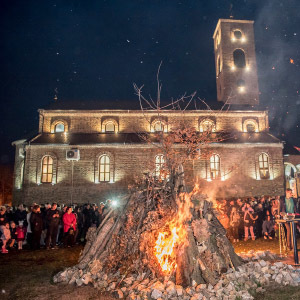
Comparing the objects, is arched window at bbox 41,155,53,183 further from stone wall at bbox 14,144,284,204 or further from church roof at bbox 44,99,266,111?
church roof at bbox 44,99,266,111

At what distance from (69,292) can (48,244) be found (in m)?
5.81

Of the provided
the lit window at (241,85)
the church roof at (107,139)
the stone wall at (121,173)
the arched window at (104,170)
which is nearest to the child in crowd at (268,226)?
the stone wall at (121,173)

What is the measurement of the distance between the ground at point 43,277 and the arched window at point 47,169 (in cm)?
1482

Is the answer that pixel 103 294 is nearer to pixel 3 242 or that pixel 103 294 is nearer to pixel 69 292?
pixel 69 292

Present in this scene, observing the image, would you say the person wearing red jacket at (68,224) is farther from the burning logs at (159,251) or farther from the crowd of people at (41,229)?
the burning logs at (159,251)

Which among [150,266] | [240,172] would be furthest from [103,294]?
[240,172]

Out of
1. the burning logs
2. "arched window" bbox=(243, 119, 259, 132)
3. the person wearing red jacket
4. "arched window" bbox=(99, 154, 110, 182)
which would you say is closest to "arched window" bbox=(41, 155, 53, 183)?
"arched window" bbox=(99, 154, 110, 182)

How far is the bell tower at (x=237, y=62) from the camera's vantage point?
102 ft

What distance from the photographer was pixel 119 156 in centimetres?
2489

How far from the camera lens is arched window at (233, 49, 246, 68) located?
3162 centimetres

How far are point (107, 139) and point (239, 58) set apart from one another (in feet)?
61.5

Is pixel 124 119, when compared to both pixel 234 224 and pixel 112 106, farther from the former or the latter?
pixel 234 224

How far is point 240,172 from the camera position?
83.4ft

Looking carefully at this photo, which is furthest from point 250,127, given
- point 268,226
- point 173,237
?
point 173,237
